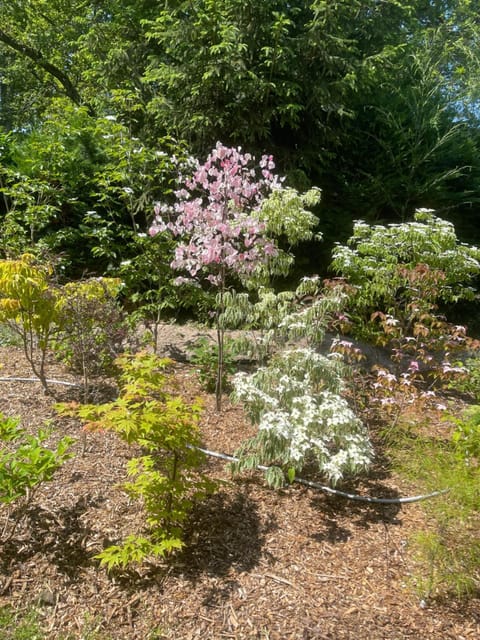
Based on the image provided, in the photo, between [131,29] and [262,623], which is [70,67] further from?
[262,623]

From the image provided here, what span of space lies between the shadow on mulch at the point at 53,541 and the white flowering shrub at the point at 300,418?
98cm

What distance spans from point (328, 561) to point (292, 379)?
111cm

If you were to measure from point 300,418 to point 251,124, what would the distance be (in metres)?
4.13

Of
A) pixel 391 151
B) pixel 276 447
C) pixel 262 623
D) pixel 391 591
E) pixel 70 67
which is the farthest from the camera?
pixel 70 67

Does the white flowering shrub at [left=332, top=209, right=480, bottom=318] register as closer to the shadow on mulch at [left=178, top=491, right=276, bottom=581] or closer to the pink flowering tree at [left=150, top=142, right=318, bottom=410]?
the pink flowering tree at [left=150, top=142, right=318, bottom=410]

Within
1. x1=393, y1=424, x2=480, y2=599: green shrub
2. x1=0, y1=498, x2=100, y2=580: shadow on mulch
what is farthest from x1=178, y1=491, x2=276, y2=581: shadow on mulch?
x1=393, y1=424, x2=480, y2=599: green shrub

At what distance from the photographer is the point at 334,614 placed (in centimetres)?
218

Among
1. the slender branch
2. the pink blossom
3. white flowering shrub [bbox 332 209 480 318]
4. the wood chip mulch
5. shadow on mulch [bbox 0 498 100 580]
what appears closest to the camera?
the wood chip mulch

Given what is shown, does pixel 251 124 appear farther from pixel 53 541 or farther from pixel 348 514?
pixel 53 541

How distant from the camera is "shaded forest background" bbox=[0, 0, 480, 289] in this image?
5383mm

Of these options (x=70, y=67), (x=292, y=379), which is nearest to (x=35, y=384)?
(x=292, y=379)

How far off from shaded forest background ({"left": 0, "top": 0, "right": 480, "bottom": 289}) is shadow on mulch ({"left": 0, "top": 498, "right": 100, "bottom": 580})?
2.92 metres

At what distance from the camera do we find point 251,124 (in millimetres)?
5664

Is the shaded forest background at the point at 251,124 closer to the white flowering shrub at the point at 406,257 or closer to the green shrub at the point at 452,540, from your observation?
the white flowering shrub at the point at 406,257
